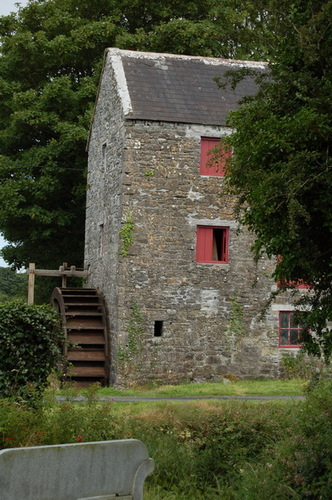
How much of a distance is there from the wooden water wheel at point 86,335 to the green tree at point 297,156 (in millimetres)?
13205

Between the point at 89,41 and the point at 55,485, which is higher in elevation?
the point at 89,41

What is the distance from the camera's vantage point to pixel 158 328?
2312cm

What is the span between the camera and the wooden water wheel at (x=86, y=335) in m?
23.4

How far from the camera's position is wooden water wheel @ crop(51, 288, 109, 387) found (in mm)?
23438

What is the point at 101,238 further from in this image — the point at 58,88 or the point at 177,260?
the point at 58,88

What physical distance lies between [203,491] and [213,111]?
15.6 metres

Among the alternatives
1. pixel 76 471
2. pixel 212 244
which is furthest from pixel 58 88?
pixel 76 471

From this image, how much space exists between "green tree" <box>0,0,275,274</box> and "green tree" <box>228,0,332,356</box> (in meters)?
18.5

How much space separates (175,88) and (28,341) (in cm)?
1160

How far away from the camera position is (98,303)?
2472cm

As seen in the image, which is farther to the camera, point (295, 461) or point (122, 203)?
point (122, 203)

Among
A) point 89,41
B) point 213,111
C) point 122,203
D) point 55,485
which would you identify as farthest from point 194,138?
point 55,485

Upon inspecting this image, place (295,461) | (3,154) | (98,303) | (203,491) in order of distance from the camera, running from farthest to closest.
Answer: (3,154), (98,303), (203,491), (295,461)

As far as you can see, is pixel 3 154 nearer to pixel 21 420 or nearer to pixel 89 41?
pixel 89 41
